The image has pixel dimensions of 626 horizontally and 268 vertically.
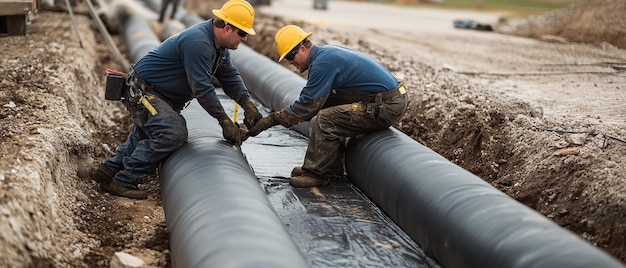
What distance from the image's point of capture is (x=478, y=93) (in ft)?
23.4

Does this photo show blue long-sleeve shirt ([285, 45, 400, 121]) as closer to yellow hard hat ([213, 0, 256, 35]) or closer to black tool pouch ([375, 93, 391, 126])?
black tool pouch ([375, 93, 391, 126])

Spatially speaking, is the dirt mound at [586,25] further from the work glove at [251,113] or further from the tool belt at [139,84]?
the tool belt at [139,84]

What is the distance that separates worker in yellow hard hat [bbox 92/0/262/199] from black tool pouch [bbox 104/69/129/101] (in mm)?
65

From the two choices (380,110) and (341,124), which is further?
(341,124)

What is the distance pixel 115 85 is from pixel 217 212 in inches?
80.4

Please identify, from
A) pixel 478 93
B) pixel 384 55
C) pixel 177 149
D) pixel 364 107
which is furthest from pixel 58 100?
pixel 384 55

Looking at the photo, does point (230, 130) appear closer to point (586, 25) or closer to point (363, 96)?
point (363, 96)

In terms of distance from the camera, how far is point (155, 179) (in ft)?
19.7

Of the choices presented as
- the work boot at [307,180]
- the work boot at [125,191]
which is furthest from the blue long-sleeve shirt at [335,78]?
the work boot at [125,191]

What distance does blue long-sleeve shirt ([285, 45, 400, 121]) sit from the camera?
5340 millimetres

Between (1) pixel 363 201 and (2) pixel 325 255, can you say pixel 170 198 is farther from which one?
(1) pixel 363 201

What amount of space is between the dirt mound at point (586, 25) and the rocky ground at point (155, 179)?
3.54 meters

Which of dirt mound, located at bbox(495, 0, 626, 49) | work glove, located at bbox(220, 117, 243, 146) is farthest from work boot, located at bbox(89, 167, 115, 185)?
dirt mound, located at bbox(495, 0, 626, 49)

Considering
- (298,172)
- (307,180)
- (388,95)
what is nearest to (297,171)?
(298,172)
